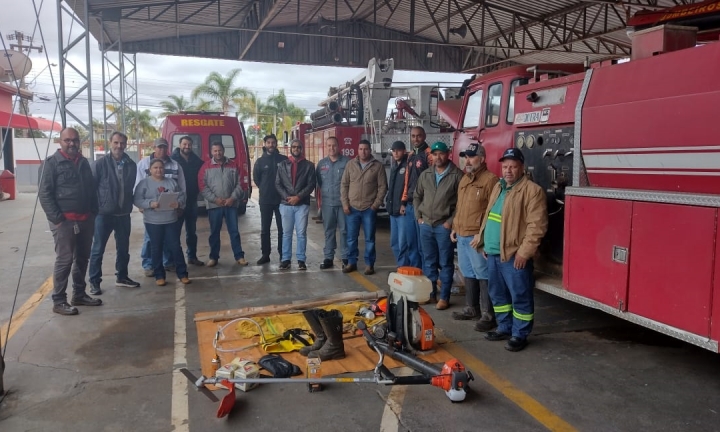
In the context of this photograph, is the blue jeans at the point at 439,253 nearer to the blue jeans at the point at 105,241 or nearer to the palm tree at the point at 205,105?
the blue jeans at the point at 105,241

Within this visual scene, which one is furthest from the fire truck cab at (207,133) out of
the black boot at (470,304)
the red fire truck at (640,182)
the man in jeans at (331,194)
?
the red fire truck at (640,182)

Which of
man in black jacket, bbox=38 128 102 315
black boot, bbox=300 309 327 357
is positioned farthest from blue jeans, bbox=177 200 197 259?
black boot, bbox=300 309 327 357

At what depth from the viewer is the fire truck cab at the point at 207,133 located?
44.9 ft

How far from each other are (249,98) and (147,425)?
39.0 meters

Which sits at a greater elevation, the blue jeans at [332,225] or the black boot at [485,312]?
the blue jeans at [332,225]

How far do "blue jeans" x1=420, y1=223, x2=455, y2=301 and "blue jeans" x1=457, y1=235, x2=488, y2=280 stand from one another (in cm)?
36

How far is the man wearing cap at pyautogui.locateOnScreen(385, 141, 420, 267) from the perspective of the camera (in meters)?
7.04

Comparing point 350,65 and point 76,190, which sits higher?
point 350,65

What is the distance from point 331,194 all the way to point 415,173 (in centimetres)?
172

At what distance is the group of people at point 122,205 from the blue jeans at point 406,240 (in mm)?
2664

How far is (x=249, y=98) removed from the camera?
40.7 meters

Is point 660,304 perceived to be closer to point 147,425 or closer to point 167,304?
point 147,425

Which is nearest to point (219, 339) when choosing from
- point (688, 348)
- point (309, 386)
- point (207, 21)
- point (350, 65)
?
point (309, 386)

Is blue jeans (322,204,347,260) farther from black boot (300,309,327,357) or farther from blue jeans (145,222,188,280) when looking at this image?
black boot (300,309,327,357)
